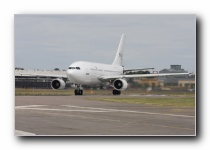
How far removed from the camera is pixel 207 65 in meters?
11.6

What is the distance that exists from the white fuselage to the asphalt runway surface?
48 centimetres

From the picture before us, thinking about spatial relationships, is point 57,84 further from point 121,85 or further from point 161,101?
point 161,101

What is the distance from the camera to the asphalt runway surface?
1117cm

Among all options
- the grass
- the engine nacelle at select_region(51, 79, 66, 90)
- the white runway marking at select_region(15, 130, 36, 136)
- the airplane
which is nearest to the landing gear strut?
the airplane

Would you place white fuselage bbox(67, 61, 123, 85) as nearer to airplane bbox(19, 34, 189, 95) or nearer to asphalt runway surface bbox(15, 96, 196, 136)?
airplane bbox(19, 34, 189, 95)

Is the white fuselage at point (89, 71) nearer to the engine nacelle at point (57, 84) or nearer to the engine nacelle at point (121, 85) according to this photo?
the engine nacelle at point (57, 84)

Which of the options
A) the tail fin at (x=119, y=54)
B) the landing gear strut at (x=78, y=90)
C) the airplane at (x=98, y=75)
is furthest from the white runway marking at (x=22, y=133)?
the tail fin at (x=119, y=54)

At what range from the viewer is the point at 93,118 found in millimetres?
12016

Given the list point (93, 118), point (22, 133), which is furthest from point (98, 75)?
point (22, 133)

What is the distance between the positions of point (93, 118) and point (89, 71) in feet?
9.21

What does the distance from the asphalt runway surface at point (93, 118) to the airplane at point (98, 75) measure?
45cm

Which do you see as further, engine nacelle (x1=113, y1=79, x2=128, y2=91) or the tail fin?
engine nacelle (x1=113, y1=79, x2=128, y2=91)
